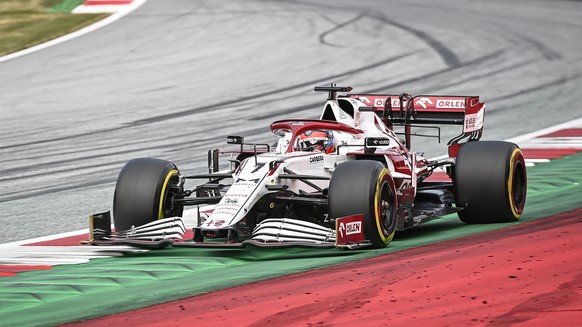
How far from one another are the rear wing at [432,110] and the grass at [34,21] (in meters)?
18.1

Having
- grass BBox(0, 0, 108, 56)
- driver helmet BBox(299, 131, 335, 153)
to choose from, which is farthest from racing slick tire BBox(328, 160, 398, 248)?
grass BBox(0, 0, 108, 56)

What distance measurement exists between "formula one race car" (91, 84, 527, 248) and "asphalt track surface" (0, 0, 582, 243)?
2054 mm

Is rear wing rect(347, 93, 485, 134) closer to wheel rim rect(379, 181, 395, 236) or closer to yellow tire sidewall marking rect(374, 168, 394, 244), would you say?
wheel rim rect(379, 181, 395, 236)

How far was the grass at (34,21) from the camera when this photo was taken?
1260 inches

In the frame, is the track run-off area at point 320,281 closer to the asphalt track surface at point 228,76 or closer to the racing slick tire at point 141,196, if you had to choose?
the racing slick tire at point 141,196

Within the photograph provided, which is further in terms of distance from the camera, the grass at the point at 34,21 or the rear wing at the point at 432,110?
the grass at the point at 34,21

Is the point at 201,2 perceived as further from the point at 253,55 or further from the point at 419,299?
the point at 419,299

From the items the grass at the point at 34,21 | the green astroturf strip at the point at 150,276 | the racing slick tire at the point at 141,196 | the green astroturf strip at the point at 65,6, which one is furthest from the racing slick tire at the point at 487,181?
the green astroturf strip at the point at 65,6

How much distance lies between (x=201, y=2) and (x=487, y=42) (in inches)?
384

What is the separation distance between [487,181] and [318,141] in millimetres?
1818

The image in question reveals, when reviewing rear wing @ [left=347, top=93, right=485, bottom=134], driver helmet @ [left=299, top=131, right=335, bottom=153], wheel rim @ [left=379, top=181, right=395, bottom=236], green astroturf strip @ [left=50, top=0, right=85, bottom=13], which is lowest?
wheel rim @ [left=379, top=181, right=395, bottom=236]

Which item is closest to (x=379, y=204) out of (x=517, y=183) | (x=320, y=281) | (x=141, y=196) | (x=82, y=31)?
(x=320, y=281)

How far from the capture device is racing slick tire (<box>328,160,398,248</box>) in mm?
11453

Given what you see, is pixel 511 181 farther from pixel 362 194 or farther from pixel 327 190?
pixel 362 194
